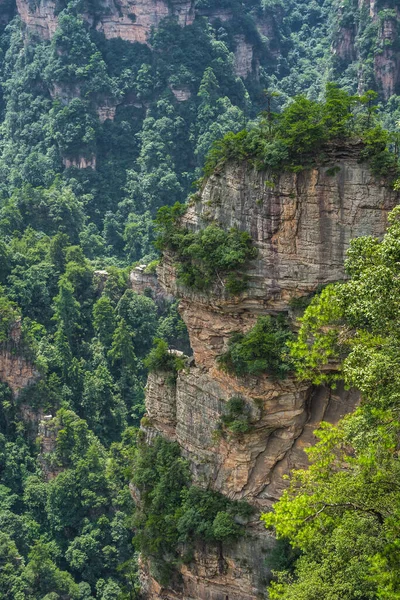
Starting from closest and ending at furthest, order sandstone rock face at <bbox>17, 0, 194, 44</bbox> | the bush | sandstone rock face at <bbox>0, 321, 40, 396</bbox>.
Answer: the bush → sandstone rock face at <bbox>0, 321, 40, 396</bbox> → sandstone rock face at <bbox>17, 0, 194, 44</bbox>

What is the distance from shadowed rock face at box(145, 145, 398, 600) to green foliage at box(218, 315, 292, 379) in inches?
12.8

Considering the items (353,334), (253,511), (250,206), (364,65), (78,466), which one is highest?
(364,65)

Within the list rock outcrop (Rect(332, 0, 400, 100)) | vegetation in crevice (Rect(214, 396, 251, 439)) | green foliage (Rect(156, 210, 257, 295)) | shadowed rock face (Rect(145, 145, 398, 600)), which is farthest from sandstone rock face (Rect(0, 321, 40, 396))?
rock outcrop (Rect(332, 0, 400, 100))

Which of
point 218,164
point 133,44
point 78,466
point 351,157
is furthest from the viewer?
point 133,44

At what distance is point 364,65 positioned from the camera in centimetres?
6309

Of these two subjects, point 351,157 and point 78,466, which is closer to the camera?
point 351,157

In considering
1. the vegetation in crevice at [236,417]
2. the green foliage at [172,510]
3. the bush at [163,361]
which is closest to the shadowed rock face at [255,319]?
the vegetation in crevice at [236,417]

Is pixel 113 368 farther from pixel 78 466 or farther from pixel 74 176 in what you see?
pixel 74 176

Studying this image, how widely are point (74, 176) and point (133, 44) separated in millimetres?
12134

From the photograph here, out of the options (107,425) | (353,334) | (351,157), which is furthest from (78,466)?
(353,334)

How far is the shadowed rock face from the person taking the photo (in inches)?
942

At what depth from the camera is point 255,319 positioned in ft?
84.1

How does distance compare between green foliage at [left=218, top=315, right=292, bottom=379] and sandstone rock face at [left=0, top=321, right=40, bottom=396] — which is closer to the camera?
green foliage at [left=218, top=315, right=292, bottom=379]

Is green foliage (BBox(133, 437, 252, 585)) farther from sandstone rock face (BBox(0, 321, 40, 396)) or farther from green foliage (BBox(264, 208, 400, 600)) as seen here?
sandstone rock face (BBox(0, 321, 40, 396))
